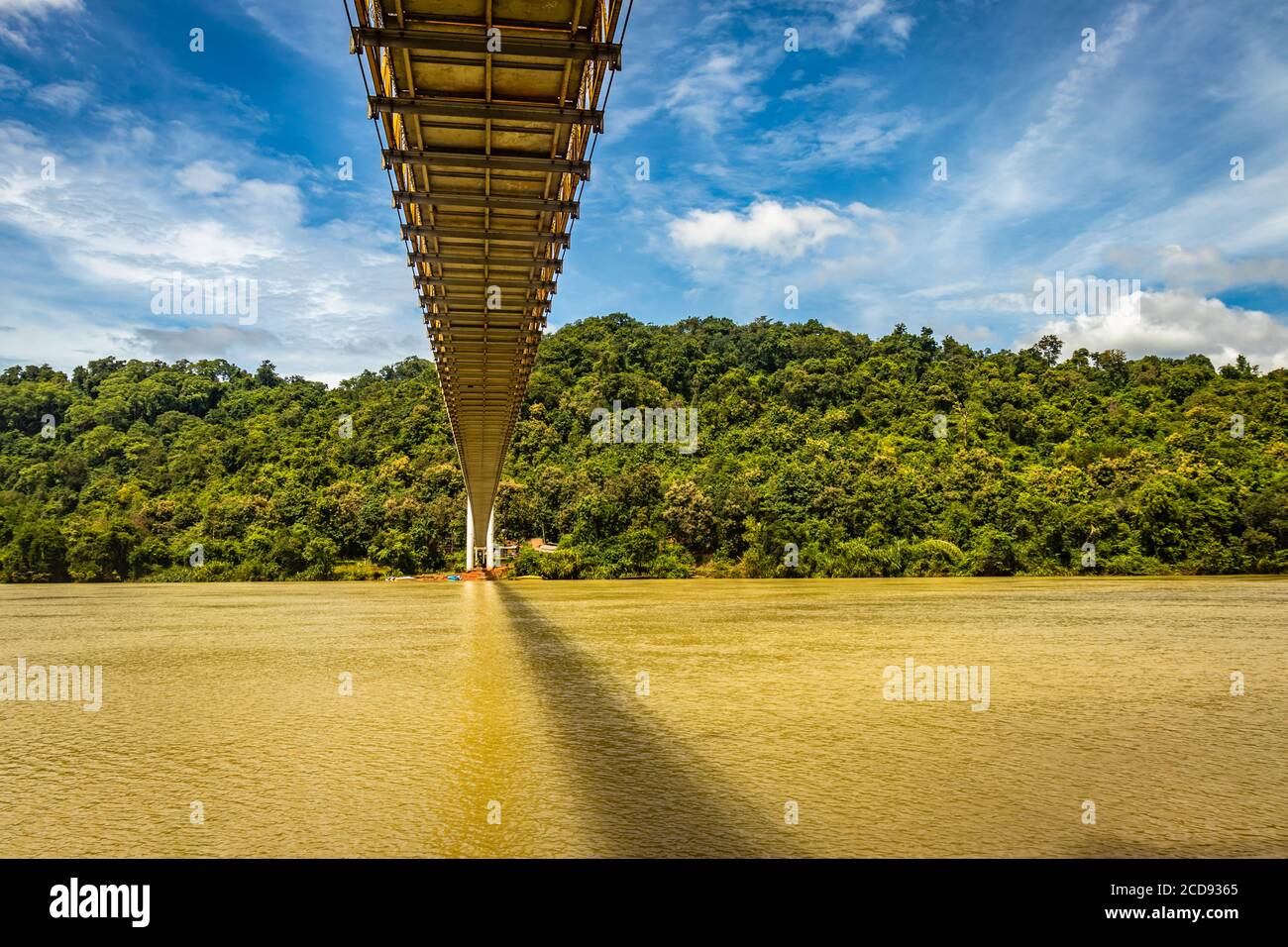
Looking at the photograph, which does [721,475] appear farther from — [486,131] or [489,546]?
[486,131]

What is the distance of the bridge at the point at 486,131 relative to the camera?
9688mm

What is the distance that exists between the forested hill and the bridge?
3717cm

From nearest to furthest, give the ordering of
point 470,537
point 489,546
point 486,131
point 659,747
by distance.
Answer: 1. point 659,747
2. point 486,131
3. point 470,537
4. point 489,546

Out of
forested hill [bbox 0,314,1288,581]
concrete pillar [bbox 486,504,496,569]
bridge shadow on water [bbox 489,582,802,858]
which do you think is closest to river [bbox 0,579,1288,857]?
bridge shadow on water [bbox 489,582,802,858]

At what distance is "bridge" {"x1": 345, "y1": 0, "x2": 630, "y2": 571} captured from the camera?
31.8 feet

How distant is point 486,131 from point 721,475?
5031cm

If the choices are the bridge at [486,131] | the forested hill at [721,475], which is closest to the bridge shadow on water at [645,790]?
the bridge at [486,131]

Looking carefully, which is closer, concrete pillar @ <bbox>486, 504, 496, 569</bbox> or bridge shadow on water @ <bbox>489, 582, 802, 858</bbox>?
bridge shadow on water @ <bbox>489, 582, 802, 858</bbox>

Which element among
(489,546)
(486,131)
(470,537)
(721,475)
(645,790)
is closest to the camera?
(645,790)

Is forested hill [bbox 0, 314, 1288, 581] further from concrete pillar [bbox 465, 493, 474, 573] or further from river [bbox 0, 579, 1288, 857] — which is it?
river [bbox 0, 579, 1288, 857]

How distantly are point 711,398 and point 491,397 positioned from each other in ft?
162

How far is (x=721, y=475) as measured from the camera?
61.8 m

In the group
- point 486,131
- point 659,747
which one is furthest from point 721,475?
point 659,747

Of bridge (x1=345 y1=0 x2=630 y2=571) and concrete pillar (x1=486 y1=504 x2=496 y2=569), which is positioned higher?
bridge (x1=345 y1=0 x2=630 y2=571)
